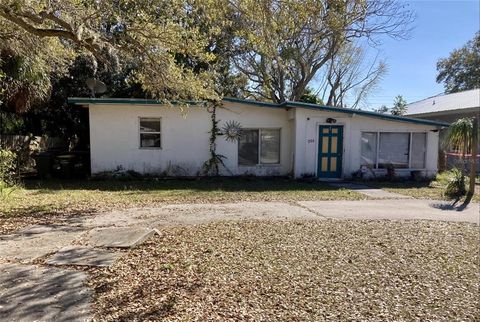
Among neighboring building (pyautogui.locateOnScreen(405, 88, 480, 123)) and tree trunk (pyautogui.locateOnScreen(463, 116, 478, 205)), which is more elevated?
neighboring building (pyautogui.locateOnScreen(405, 88, 480, 123))

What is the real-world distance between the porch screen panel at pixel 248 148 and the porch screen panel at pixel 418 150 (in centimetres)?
626

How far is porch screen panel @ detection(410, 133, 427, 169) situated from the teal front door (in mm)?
3040

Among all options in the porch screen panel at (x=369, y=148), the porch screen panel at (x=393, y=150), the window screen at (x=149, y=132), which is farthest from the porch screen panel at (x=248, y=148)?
the porch screen panel at (x=393, y=150)

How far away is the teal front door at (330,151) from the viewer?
1524cm

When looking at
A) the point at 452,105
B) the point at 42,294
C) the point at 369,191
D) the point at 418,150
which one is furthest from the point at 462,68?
the point at 42,294

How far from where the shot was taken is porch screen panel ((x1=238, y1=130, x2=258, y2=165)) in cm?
1536

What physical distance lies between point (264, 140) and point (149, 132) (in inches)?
172

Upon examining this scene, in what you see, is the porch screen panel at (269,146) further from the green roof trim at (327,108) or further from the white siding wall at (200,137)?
the green roof trim at (327,108)

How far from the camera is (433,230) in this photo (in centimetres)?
750

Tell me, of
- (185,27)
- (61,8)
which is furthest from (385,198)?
(61,8)

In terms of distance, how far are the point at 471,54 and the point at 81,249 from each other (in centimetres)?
4337

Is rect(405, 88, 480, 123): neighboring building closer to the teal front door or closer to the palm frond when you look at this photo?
the palm frond

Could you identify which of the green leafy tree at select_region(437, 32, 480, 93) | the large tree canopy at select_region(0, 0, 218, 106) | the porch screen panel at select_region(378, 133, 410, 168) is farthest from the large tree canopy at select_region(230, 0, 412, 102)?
the green leafy tree at select_region(437, 32, 480, 93)

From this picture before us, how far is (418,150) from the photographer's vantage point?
15898 mm
